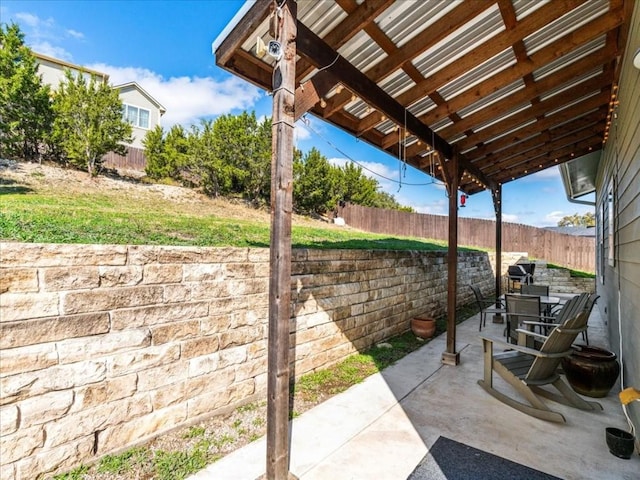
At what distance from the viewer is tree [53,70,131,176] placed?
939 centimetres

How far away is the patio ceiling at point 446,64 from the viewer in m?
2.40

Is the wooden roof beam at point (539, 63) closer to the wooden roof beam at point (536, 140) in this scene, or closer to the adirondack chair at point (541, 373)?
the wooden roof beam at point (536, 140)

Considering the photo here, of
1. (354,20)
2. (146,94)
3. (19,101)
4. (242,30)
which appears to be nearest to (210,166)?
(19,101)

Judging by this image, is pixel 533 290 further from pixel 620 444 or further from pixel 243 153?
pixel 243 153

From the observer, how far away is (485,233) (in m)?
17.0

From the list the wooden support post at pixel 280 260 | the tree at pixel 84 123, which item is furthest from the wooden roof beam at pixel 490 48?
the tree at pixel 84 123

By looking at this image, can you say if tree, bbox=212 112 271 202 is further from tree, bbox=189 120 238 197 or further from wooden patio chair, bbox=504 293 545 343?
wooden patio chair, bbox=504 293 545 343

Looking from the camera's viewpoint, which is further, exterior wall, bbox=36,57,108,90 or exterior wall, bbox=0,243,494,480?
exterior wall, bbox=36,57,108,90

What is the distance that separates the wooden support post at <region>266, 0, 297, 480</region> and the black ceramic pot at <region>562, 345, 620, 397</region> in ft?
10.3

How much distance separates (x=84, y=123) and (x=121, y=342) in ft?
33.6

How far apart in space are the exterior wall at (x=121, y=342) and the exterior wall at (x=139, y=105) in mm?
15741

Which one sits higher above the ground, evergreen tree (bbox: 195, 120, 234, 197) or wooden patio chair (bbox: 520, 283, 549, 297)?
evergreen tree (bbox: 195, 120, 234, 197)

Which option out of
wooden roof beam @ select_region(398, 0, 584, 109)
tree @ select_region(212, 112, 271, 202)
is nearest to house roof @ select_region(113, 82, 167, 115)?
tree @ select_region(212, 112, 271, 202)

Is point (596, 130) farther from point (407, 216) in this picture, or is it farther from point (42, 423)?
point (407, 216)
